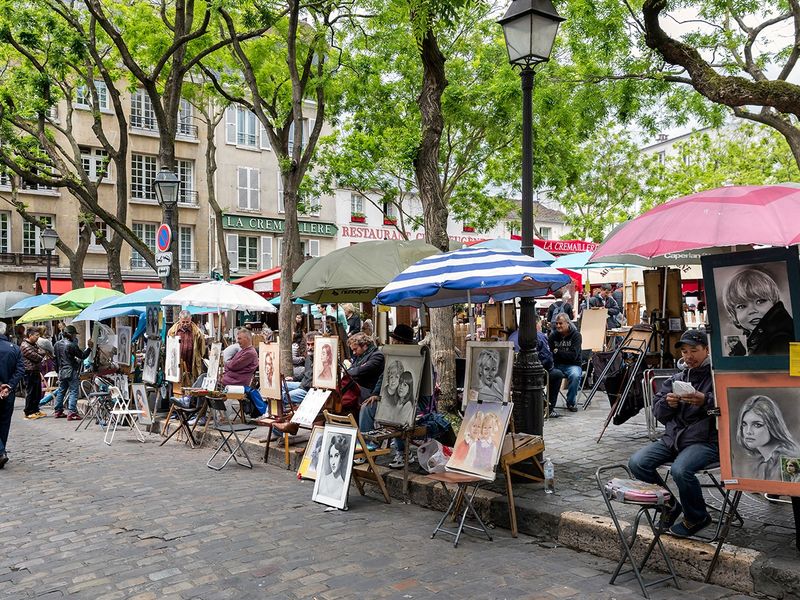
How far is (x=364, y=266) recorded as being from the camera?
9.34m

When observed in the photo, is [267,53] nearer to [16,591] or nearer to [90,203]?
[90,203]

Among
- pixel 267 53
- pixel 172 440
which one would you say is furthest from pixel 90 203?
pixel 172 440

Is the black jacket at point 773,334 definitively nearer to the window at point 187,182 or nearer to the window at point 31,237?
the window at point 31,237

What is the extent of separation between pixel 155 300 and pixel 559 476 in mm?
8762

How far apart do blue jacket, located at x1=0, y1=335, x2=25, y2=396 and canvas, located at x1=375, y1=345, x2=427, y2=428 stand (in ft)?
16.4

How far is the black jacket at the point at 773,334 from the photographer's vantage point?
169 inches

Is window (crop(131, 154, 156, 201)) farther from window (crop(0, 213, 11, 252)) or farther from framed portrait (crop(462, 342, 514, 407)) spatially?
framed portrait (crop(462, 342, 514, 407))

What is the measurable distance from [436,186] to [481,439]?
364 cm

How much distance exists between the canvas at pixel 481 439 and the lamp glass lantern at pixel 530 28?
124 inches

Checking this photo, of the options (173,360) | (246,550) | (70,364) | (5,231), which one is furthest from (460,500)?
(5,231)

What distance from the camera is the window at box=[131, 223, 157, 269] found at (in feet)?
104

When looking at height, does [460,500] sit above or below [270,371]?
below

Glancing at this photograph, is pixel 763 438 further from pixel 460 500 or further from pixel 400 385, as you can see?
pixel 400 385

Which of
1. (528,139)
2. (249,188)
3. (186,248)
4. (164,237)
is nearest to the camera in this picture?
(528,139)
